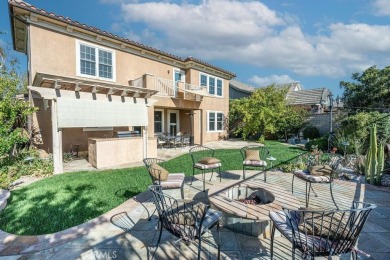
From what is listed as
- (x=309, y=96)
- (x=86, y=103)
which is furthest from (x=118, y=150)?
(x=309, y=96)

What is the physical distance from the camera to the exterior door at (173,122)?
1815cm

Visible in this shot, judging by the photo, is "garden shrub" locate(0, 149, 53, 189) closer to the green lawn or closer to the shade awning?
the green lawn

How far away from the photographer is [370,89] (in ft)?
63.7

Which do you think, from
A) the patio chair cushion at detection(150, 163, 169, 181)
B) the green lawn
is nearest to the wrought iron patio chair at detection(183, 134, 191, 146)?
the green lawn

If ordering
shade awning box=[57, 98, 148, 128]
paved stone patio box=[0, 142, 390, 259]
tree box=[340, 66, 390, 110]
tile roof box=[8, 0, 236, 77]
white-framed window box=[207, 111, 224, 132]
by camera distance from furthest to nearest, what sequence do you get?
white-framed window box=[207, 111, 224, 132]
tree box=[340, 66, 390, 110]
tile roof box=[8, 0, 236, 77]
shade awning box=[57, 98, 148, 128]
paved stone patio box=[0, 142, 390, 259]

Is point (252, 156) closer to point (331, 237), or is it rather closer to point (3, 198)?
point (331, 237)

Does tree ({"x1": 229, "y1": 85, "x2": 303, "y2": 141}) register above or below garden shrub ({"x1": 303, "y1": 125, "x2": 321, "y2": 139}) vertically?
above

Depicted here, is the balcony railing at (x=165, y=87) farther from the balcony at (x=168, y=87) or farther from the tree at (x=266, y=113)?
the tree at (x=266, y=113)

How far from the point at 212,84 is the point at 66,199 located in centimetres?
1571

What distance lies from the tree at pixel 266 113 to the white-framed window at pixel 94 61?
38.5ft

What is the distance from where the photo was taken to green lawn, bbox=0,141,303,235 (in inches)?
166

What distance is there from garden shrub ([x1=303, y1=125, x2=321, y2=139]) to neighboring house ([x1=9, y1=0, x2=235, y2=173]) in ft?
33.4

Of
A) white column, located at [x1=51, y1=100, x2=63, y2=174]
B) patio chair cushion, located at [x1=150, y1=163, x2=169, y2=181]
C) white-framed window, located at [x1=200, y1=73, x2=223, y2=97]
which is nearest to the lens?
patio chair cushion, located at [x1=150, y1=163, x2=169, y2=181]

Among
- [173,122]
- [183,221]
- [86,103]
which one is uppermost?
[86,103]
